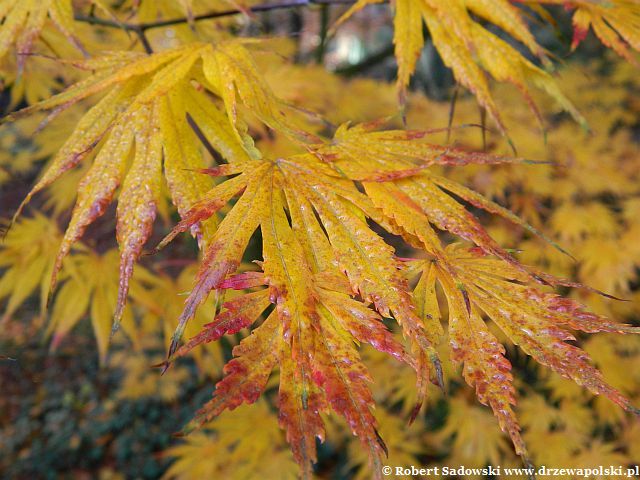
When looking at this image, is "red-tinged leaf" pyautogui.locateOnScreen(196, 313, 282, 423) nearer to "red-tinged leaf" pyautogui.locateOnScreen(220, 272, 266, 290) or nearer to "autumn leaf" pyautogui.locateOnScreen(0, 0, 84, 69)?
"red-tinged leaf" pyautogui.locateOnScreen(220, 272, 266, 290)

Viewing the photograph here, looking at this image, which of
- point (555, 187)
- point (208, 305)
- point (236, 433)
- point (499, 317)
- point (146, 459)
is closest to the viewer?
point (499, 317)

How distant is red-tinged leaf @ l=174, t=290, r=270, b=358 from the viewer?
0.38 m

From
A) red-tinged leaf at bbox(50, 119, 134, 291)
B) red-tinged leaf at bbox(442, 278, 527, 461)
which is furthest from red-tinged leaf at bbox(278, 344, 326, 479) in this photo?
red-tinged leaf at bbox(50, 119, 134, 291)

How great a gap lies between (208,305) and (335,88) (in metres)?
1.06

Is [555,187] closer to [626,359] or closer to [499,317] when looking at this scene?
[626,359]

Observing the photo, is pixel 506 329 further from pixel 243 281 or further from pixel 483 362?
pixel 243 281

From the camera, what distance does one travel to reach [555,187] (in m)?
1.67

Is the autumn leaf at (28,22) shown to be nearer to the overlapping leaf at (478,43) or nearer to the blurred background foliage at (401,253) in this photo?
the blurred background foliage at (401,253)

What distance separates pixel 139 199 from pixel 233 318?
7.4 inches

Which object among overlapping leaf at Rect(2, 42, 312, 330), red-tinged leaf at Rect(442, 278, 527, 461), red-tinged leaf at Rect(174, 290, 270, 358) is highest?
overlapping leaf at Rect(2, 42, 312, 330)

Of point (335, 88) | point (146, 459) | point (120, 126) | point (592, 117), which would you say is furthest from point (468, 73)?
point (146, 459)

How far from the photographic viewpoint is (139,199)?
19.0 inches

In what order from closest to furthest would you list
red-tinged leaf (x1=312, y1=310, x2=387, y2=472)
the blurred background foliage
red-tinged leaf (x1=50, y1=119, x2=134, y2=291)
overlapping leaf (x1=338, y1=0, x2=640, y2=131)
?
red-tinged leaf (x1=312, y1=310, x2=387, y2=472) < red-tinged leaf (x1=50, y1=119, x2=134, y2=291) < overlapping leaf (x1=338, y1=0, x2=640, y2=131) < the blurred background foliage

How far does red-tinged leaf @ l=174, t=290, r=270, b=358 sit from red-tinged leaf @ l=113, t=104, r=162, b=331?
0.35ft
